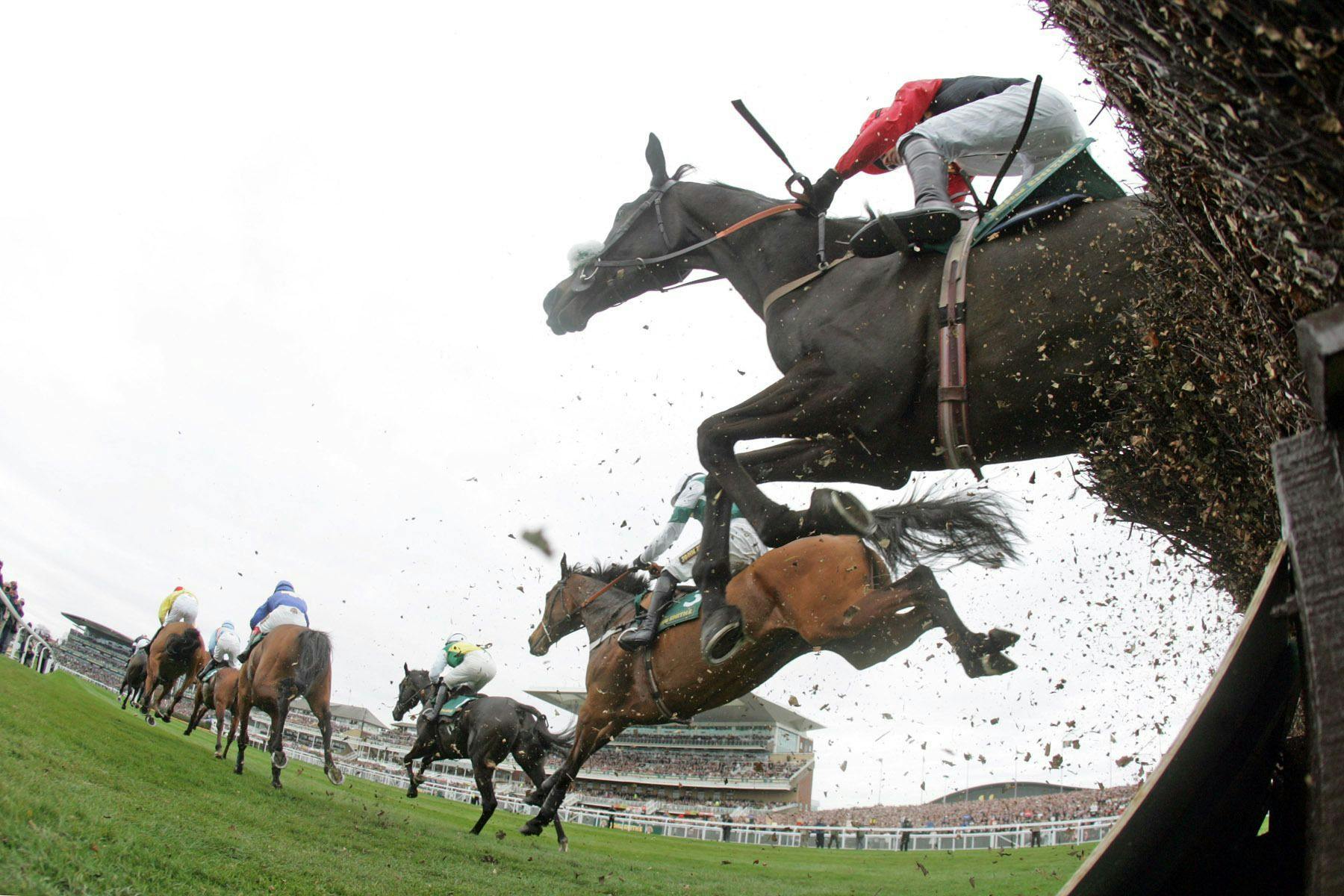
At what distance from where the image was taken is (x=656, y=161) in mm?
4633

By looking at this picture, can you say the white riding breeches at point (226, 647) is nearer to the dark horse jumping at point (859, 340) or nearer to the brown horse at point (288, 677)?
the brown horse at point (288, 677)

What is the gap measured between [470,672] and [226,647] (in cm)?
651

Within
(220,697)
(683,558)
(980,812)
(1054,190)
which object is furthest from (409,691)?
(980,812)

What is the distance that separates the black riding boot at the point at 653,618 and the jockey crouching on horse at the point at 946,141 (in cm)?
286

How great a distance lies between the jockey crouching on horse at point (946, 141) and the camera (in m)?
3.21

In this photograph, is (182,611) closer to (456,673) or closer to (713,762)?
(456,673)

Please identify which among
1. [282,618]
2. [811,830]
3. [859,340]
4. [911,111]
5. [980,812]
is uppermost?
[911,111]

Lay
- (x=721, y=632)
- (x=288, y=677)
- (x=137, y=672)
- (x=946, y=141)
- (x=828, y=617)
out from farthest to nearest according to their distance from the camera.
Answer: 1. (x=137, y=672)
2. (x=288, y=677)
3. (x=828, y=617)
4. (x=721, y=632)
5. (x=946, y=141)

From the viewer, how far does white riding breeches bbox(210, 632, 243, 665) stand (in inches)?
565

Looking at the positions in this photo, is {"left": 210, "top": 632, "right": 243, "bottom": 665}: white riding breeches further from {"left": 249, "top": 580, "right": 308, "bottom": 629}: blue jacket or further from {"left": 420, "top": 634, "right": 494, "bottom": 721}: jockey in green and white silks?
{"left": 420, "top": 634, "right": 494, "bottom": 721}: jockey in green and white silks

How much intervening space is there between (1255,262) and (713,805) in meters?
31.0

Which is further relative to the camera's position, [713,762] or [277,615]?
[713,762]

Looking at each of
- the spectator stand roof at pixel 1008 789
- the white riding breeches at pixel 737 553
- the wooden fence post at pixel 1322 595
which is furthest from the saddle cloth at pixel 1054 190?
the spectator stand roof at pixel 1008 789

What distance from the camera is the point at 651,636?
18.1ft
